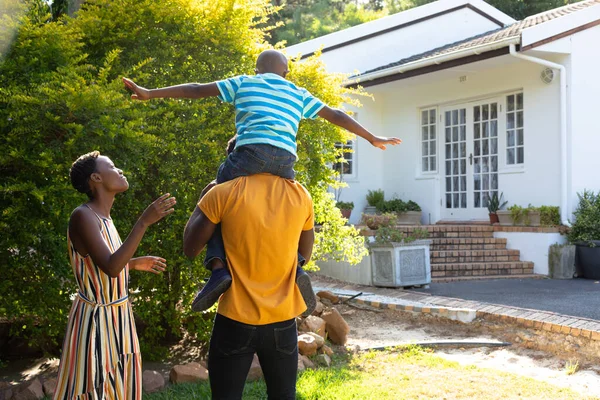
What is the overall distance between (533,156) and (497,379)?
773 centimetres

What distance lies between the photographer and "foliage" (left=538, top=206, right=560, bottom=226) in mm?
11164

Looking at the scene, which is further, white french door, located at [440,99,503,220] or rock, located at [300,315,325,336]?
A: white french door, located at [440,99,503,220]

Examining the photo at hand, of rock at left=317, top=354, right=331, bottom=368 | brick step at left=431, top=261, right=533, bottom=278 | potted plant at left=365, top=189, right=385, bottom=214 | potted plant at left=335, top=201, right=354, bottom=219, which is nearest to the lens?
rock at left=317, top=354, right=331, bottom=368

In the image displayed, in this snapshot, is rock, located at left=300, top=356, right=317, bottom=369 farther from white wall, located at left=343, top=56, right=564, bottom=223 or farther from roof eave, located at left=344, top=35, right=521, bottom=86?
white wall, located at left=343, top=56, right=564, bottom=223

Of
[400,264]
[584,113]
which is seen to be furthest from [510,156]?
[400,264]

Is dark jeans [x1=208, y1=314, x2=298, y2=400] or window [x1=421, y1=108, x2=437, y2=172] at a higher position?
window [x1=421, y1=108, x2=437, y2=172]

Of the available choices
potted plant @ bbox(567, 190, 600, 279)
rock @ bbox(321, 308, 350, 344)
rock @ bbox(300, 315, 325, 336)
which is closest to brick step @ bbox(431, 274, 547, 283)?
potted plant @ bbox(567, 190, 600, 279)

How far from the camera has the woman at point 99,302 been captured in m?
2.89

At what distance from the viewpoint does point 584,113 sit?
11.5 meters

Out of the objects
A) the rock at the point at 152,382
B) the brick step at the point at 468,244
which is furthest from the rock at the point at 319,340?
the brick step at the point at 468,244

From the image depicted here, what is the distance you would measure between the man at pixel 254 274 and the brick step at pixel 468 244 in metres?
9.00

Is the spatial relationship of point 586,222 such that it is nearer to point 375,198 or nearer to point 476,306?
point 476,306

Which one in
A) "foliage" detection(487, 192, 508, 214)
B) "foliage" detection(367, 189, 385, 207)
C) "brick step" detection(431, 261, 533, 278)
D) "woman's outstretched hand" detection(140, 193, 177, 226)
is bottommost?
"brick step" detection(431, 261, 533, 278)

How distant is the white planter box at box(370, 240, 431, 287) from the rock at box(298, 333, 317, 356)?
13.1 ft
